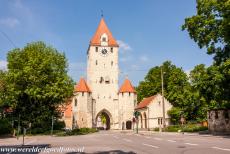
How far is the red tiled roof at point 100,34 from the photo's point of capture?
81.6 metres

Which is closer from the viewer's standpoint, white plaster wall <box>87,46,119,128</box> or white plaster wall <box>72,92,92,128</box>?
white plaster wall <box>72,92,92,128</box>

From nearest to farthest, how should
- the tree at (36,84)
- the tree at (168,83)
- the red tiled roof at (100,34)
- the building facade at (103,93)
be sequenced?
1. the tree at (36,84)
2. the tree at (168,83)
3. the building facade at (103,93)
4. the red tiled roof at (100,34)

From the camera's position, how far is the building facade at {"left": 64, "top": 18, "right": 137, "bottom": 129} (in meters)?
74.8

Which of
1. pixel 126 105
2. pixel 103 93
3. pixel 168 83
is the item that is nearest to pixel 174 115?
pixel 168 83

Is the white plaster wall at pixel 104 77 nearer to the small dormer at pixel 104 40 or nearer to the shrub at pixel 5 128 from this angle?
the small dormer at pixel 104 40

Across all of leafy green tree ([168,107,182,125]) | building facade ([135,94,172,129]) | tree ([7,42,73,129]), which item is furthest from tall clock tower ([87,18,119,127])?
tree ([7,42,73,129])

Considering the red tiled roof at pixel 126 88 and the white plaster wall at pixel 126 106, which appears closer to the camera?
the white plaster wall at pixel 126 106

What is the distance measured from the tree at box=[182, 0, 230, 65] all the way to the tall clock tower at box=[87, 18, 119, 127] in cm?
4854

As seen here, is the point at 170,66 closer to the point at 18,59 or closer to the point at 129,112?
the point at 129,112

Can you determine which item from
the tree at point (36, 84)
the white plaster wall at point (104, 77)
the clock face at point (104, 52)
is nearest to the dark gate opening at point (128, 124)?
the white plaster wall at point (104, 77)

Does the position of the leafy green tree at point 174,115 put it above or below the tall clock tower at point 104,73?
below

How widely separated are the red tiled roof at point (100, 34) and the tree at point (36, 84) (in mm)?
34539

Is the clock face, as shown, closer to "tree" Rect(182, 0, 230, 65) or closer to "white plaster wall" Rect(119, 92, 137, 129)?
"white plaster wall" Rect(119, 92, 137, 129)

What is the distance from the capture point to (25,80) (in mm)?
44281
